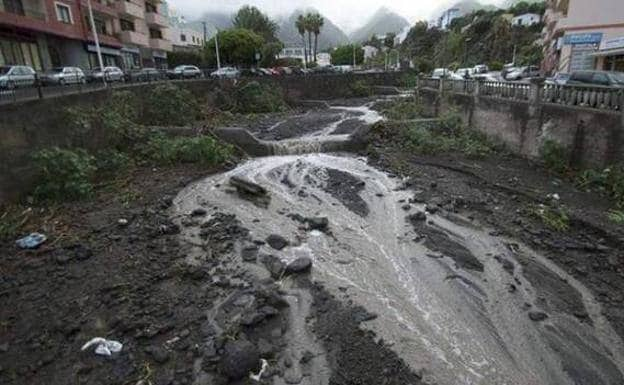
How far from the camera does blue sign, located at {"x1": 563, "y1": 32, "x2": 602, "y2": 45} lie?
27.4 m

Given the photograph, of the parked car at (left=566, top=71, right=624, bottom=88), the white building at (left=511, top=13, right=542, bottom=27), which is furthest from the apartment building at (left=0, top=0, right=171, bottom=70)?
the white building at (left=511, top=13, right=542, bottom=27)

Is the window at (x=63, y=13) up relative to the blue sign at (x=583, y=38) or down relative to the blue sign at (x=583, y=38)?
up

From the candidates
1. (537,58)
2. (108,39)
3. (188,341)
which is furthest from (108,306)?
(537,58)

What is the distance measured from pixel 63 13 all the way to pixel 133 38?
954 centimetres

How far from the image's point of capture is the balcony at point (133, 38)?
37969 mm

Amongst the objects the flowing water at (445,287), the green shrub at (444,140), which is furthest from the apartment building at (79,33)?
the green shrub at (444,140)

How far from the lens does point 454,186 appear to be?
45.7 feet

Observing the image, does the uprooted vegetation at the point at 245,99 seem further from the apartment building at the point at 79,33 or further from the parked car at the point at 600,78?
the parked car at the point at 600,78

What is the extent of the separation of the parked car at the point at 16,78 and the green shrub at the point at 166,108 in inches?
209

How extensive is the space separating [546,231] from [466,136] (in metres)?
9.42

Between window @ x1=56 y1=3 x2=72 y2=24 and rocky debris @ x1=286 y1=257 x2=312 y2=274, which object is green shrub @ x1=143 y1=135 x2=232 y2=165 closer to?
rocky debris @ x1=286 y1=257 x2=312 y2=274

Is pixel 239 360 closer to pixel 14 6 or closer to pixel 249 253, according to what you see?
pixel 249 253

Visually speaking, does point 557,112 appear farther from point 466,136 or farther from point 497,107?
point 466,136

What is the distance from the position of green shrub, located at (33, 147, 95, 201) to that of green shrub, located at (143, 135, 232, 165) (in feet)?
13.2
